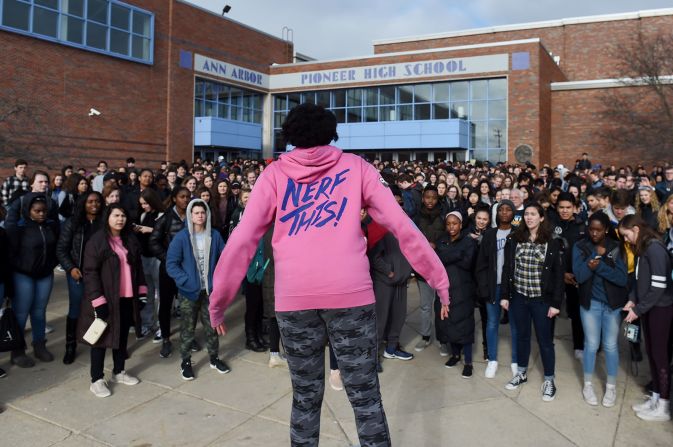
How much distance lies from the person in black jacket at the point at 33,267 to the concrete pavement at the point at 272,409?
0.89ft

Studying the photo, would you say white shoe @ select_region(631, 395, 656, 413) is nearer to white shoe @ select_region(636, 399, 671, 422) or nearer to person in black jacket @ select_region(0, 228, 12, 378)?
white shoe @ select_region(636, 399, 671, 422)

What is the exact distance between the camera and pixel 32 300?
536cm

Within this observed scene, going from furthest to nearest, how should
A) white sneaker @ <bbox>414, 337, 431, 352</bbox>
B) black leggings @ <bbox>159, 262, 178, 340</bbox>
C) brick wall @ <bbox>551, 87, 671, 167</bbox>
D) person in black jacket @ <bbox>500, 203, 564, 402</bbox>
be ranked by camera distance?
brick wall @ <bbox>551, 87, 671, 167</bbox> < white sneaker @ <bbox>414, 337, 431, 352</bbox> < black leggings @ <bbox>159, 262, 178, 340</bbox> < person in black jacket @ <bbox>500, 203, 564, 402</bbox>

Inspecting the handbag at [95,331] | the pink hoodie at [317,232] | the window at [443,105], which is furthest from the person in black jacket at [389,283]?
the window at [443,105]

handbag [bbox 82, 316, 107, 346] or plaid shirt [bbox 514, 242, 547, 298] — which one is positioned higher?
plaid shirt [bbox 514, 242, 547, 298]

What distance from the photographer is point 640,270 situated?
4.20 m

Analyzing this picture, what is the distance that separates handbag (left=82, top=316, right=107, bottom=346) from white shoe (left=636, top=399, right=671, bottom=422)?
4.56m

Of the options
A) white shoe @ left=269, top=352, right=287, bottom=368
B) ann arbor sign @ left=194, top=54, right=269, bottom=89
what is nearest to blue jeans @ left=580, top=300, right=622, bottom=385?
white shoe @ left=269, top=352, right=287, bottom=368

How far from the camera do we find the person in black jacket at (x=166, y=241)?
19.2ft

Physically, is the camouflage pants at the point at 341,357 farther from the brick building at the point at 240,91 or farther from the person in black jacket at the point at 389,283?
the brick building at the point at 240,91

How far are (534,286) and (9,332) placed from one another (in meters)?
4.87

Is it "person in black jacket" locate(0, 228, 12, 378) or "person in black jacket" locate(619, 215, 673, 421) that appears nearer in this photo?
"person in black jacket" locate(619, 215, 673, 421)

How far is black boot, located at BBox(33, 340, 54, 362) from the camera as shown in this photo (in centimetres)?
535

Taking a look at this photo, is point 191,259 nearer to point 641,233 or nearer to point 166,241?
point 166,241
